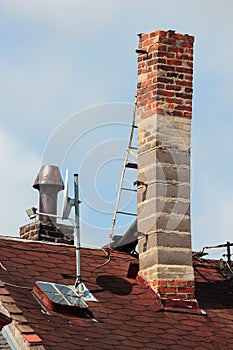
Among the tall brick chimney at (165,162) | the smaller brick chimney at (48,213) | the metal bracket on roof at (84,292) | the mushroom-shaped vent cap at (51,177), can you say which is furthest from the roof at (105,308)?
the mushroom-shaped vent cap at (51,177)

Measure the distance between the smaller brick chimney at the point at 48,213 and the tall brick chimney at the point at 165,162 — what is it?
5.43ft

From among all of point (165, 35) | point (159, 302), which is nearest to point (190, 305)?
point (159, 302)

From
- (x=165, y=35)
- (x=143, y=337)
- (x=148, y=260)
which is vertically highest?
(x=165, y=35)

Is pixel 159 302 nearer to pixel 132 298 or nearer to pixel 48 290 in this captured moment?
pixel 132 298

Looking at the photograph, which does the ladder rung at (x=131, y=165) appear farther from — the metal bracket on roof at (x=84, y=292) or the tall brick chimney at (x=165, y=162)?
the metal bracket on roof at (x=84, y=292)

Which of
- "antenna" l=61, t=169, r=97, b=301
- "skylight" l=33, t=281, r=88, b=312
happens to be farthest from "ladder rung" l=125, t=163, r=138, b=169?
"skylight" l=33, t=281, r=88, b=312

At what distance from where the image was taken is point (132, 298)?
18547 mm

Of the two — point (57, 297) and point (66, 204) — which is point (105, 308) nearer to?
point (57, 297)

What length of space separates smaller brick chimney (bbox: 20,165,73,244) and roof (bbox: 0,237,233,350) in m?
1.09

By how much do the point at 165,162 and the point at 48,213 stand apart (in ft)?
8.49

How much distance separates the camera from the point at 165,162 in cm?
1977

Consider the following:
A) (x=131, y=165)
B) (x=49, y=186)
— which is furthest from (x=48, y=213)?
(x=131, y=165)

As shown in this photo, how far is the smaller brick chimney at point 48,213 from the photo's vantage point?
68.9 ft

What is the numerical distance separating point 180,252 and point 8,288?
10.5 ft
